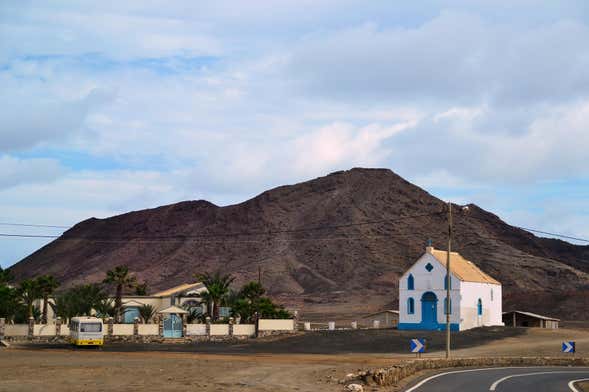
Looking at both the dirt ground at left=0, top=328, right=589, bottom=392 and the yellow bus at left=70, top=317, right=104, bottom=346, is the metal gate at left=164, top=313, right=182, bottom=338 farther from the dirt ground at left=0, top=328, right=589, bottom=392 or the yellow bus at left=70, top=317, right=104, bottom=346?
the yellow bus at left=70, top=317, right=104, bottom=346

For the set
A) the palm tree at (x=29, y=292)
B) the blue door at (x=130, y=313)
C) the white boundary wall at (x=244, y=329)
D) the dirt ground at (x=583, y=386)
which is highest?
the palm tree at (x=29, y=292)

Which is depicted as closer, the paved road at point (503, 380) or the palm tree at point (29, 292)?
the paved road at point (503, 380)

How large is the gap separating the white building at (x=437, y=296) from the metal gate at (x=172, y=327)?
67.6 ft

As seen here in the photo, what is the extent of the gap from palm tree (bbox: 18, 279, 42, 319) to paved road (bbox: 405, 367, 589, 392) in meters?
47.4

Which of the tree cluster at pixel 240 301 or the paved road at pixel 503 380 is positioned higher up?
the tree cluster at pixel 240 301

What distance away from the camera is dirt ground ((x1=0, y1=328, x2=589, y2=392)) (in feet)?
104

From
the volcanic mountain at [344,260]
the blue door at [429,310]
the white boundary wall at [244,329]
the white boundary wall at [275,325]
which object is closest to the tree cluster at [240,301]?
the white boundary wall at [275,325]

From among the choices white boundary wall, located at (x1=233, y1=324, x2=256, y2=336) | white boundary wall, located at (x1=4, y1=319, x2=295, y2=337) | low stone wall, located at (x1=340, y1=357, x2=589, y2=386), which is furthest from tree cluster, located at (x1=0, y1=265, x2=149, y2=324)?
low stone wall, located at (x1=340, y1=357, x2=589, y2=386)

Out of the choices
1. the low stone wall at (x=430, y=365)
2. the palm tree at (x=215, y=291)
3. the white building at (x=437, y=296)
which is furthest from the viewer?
the palm tree at (x=215, y=291)

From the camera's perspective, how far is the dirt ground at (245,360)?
104 feet

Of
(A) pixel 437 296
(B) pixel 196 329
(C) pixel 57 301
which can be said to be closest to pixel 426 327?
(A) pixel 437 296

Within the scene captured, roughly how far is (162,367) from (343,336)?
33.1 m

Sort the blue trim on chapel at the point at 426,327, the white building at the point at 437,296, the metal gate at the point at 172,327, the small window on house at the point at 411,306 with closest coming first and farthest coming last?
the metal gate at the point at 172,327, the blue trim on chapel at the point at 426,327, the white building at the point at 437,296, the small window on house at the point at 411,306

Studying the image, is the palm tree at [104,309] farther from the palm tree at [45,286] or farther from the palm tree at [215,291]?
the palm tree at [215,291]
